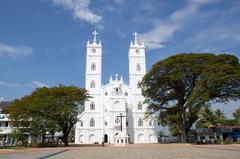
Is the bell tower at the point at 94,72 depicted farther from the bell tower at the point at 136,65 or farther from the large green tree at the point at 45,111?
the large green tree at the point at 45,111

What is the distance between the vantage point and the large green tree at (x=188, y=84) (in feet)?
127

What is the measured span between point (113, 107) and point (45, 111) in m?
24.2

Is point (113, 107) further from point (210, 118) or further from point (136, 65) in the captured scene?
point (210, 118)

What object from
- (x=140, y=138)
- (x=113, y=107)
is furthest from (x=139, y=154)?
(x=140, y=138)

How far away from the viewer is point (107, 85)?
7100cm

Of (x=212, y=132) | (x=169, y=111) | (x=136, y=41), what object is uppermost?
(x=136, y=41)

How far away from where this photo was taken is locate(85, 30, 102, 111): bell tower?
219 feet

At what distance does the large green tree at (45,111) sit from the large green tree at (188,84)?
14.9m

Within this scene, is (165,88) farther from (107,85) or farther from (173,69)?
(107,85)

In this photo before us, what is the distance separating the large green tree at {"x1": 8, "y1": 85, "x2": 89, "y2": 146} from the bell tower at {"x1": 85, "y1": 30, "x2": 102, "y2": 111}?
20022 mm

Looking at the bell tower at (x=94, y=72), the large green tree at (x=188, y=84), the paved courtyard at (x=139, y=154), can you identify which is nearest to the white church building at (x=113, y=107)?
the bell tower at (x=94, y=72)

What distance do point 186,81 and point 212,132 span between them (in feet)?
44.0

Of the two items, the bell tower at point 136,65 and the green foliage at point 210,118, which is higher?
the bell tower at point 136,65

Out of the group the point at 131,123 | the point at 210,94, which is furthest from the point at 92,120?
the point at 210,94
